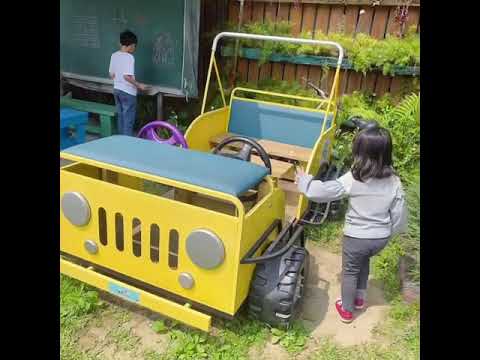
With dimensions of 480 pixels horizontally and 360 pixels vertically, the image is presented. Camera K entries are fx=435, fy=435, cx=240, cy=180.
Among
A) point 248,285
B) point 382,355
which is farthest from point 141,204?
point 382,355

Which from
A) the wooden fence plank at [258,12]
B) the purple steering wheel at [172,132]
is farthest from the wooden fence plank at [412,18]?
the purple steering wheel at [172,132]

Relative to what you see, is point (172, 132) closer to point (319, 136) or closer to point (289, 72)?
point (319, 136)

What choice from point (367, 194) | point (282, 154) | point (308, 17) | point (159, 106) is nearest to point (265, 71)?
point (308, 17)

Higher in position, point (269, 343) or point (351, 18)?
point (351, 18)

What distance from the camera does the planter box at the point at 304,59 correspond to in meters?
5.18

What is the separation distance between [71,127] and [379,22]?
4.04 metres

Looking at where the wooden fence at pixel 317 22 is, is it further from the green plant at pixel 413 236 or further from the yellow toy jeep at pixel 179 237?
the yellow toy jeep at pixel 179 237

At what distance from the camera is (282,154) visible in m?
4.35

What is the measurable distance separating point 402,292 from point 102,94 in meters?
5.87

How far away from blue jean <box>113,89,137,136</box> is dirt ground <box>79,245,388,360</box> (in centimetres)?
312

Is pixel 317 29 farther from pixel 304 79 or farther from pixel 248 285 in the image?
pixel 248 285

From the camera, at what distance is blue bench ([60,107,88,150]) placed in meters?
5.12

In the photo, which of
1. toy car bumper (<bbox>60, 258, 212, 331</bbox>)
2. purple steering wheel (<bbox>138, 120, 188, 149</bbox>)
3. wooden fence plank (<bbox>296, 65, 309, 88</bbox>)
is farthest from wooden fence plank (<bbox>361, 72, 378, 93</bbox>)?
toy car bumper (<bbox>60, 258, 212, 331</bbox>)

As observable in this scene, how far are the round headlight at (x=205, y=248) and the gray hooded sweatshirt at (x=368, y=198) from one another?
2.09 ft
